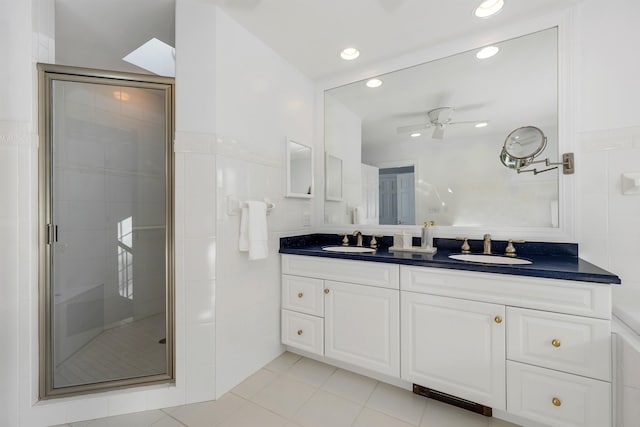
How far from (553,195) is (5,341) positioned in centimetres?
313

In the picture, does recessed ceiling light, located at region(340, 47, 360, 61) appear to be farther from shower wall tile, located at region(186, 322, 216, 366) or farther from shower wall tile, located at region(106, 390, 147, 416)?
shower wall tile, located at region(106, 390, 147, 416)

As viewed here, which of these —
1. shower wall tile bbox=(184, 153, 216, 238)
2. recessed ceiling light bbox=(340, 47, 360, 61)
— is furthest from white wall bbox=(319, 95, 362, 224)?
shower wall tile bbox=(184, 153, 216, 238)

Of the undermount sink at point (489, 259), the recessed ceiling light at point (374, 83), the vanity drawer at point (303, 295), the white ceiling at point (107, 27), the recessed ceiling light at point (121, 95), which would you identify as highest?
the white ceiling at point (107, 27)

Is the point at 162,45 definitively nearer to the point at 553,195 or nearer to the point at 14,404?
the point at 14,404

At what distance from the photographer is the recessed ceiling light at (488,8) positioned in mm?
1583

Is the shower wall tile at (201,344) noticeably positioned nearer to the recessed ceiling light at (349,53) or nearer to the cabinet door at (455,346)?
the cabinet door at (455,346)

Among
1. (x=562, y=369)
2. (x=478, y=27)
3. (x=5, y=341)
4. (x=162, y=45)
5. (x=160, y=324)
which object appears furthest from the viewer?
(x=162, y=45)

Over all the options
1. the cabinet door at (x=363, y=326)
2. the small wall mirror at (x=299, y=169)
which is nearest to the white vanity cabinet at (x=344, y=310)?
the cabinet door at (x=363, y=326)

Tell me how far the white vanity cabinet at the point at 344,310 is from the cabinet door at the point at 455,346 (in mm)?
92

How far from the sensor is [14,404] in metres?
1.35

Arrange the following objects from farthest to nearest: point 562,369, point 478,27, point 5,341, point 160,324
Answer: point 478,27
point 160,324
point 5,341
point 562,369

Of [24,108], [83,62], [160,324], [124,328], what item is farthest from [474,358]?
[83,62]

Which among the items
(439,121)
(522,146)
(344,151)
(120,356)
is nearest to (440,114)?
(439,121)

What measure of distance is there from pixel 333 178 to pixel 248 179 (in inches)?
35.1
